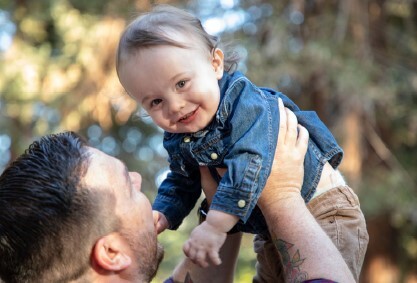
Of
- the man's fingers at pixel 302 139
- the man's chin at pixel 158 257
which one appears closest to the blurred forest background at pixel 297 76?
the man's fingers at pixel 302 139

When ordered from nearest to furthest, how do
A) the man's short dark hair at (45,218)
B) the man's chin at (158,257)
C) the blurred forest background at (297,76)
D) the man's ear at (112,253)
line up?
the man's short dark hair at (45,218) → the man's ear at (112,253) → the man's chin at (158,257) → the blurred forest background at (297,76)

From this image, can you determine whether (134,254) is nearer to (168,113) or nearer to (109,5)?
(168,113)

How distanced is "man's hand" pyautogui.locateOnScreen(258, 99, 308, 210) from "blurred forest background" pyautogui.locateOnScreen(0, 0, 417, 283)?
18.5 ft

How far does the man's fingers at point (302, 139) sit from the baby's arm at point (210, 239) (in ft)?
1.30

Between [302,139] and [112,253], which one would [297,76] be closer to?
[302,139]

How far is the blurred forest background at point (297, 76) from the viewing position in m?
9.43

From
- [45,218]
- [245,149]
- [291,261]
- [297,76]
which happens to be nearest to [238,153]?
[245,149]

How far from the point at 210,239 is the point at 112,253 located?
34cm

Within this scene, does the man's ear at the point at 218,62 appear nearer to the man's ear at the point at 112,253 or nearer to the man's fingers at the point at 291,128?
the man's fingers at the point at 291,128

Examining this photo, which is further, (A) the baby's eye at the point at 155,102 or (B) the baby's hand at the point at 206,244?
(A) the baby's eye at the point at 155,102

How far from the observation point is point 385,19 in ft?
37.0

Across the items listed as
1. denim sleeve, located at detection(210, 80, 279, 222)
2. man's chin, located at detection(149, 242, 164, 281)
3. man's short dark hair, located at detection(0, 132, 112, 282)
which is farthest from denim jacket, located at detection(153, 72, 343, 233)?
man's short dark hair, located at detection(0, 132, 112, 282)

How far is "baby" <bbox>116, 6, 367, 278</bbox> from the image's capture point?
8.23 feet

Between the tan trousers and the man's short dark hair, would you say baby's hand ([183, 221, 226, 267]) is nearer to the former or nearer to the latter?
the man's short dark hair
